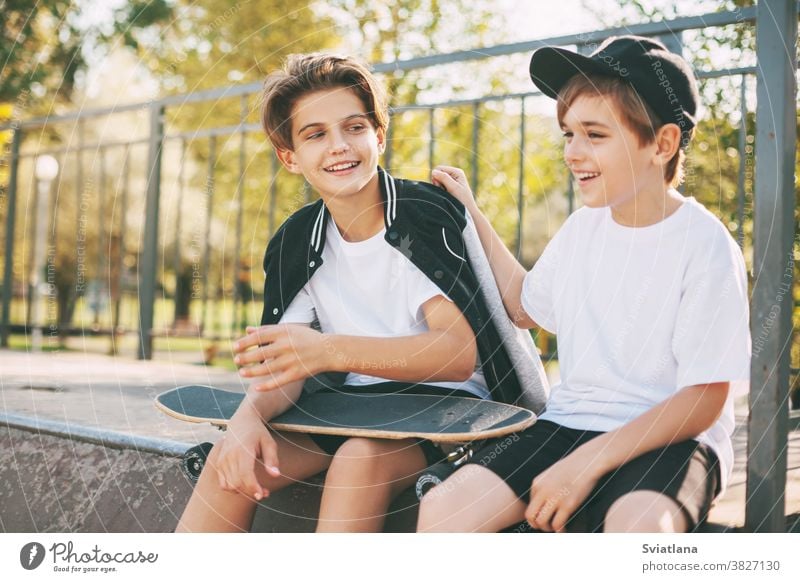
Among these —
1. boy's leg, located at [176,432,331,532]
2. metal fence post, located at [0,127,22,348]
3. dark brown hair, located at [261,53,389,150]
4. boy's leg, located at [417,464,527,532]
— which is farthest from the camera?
metal fence post, located at [0,127,22,348]

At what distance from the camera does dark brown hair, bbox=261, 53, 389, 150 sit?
66.7 inches

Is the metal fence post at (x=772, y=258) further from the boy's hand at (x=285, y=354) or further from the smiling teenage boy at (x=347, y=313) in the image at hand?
the boy's hand at (x=285, y=354)

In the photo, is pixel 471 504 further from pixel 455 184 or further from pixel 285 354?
pixel 455 184

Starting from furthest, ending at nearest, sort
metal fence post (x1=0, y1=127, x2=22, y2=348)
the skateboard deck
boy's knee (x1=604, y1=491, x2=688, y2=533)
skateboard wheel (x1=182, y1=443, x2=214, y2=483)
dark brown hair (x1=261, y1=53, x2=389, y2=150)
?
metal fence post (x1=0, y1=127, x2=22, y2=348) → dark brown hair (x1=261, y1=53, x2=389, y2=150) → skateboard wheel (x1=182, y1=443, x2=214, y2=483) → the skateboard deck → boy's knee (x1=604, y1=491, x2=688, y2=533)

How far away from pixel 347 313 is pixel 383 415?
294 millimetres

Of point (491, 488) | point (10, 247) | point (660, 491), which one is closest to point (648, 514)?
point (660, 491)

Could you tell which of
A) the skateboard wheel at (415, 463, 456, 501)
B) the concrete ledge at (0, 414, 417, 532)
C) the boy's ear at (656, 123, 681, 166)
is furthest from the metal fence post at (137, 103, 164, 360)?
the boy's ear at (656, 123, 681, 166)

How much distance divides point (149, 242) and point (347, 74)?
2039 millimetres

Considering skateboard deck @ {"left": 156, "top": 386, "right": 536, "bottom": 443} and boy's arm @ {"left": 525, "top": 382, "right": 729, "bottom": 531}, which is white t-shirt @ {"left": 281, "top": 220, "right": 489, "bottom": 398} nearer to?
skateboard deck @ {"left": 156, "top": 386, "right": 536, "bottom": 443}

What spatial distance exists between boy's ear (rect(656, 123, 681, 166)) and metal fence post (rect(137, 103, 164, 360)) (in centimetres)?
250

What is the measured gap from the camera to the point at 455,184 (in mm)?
1760

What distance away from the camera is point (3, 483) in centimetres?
203
